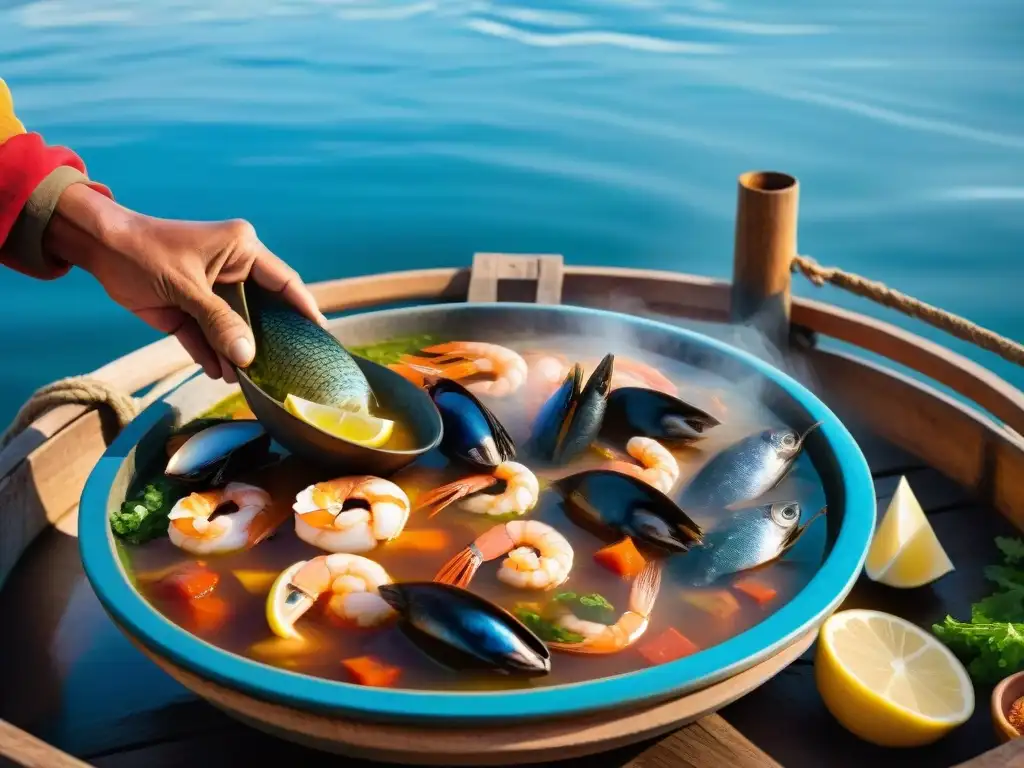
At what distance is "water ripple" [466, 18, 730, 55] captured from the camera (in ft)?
45.6

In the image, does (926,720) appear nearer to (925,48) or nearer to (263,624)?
(263,624)

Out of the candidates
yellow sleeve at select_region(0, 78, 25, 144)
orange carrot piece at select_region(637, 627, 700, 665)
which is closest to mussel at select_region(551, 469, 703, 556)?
orange carrot piece at select_region(637, 627, 700, 665)

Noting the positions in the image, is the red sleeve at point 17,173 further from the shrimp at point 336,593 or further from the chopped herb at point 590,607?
the chopped herb at point 590,607

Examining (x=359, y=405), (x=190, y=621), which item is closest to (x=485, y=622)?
(x=190, y=621)

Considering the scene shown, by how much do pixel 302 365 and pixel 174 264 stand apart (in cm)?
44

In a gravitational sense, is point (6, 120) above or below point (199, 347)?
above

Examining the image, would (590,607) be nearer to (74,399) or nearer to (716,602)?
(716,602)

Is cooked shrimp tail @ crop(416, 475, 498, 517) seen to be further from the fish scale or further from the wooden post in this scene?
the wooden post

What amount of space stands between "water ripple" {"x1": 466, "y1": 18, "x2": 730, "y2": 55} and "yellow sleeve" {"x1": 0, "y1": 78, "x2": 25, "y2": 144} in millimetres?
12105

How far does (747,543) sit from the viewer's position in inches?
85.4

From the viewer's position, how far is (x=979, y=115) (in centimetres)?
1141

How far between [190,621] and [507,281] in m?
2.37

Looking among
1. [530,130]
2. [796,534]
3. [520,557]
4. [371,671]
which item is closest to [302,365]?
[520,557]

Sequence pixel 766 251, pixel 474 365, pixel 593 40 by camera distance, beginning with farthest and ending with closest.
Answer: pixel 593 40
pixel 766 251
pixel 474 365
